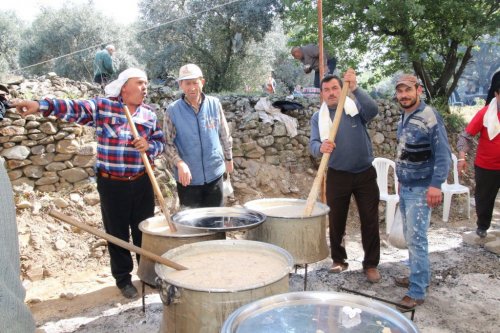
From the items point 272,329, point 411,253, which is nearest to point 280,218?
point 272,329

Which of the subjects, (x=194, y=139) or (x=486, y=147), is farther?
(x=486, y=147)

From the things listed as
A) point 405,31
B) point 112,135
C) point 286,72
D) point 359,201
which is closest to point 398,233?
point 359,201

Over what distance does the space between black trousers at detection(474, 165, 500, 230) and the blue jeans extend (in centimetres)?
195

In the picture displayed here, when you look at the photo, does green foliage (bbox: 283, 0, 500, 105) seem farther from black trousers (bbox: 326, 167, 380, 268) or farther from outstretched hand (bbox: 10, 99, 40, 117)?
outstretched hand (bbox: 10, 99, 40, 117)

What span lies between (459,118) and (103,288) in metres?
8.33

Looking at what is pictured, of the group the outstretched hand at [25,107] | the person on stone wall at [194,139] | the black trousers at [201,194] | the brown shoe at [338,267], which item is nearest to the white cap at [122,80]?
the person on stone wall at [194,139]

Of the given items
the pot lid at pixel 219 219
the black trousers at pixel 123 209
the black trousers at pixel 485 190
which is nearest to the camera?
the pot lid at pixel 219 219

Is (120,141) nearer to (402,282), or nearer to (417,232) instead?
(417,232)

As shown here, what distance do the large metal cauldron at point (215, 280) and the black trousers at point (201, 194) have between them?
4.21 feet

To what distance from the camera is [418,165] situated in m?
3.20

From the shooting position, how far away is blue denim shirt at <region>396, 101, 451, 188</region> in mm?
3068

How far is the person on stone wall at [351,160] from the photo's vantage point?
3.54 metres

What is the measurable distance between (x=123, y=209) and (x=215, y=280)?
1.70m

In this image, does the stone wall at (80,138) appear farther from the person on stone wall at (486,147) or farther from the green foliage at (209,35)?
the green foliage at (209,35)
